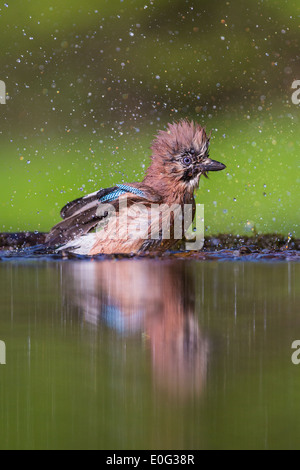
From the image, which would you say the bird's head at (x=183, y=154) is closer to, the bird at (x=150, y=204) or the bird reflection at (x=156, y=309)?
the bird at (x=150, y=204)

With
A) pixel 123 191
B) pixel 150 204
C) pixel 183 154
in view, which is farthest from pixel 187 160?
pixel 123 191

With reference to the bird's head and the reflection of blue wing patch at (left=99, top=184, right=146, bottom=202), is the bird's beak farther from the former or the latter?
the reflection of blue wing patch at (left=99, top=184, right=146, bottom=202)

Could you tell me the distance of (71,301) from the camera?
3.55m

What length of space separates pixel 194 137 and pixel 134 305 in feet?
9.89

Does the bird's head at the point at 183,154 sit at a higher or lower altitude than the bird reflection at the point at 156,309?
higher

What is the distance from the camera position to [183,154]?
6.26m

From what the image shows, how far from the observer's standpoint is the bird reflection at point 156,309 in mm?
2184

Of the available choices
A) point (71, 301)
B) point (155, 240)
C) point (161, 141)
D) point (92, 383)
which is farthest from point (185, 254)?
point (92, 383)

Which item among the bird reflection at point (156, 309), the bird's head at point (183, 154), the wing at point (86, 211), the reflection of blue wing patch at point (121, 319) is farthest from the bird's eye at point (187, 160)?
the reflection of blue wing patch at point (121, 319)

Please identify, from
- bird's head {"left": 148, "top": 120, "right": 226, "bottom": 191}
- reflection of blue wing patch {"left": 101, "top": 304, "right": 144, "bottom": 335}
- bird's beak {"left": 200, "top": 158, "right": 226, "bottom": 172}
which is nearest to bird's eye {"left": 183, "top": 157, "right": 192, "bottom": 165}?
bird's head {"left": 148, "top": 120, "right": 226, "bottom": 191}

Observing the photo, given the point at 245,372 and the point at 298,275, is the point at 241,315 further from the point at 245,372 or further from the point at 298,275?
the point at 298,275

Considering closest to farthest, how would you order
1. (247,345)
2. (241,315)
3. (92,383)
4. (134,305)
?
(92,383) < (247,345) < (241,315) < (134,305)

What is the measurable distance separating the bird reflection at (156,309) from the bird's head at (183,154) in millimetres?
974

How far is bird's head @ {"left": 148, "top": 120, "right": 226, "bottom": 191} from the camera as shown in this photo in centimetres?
620
